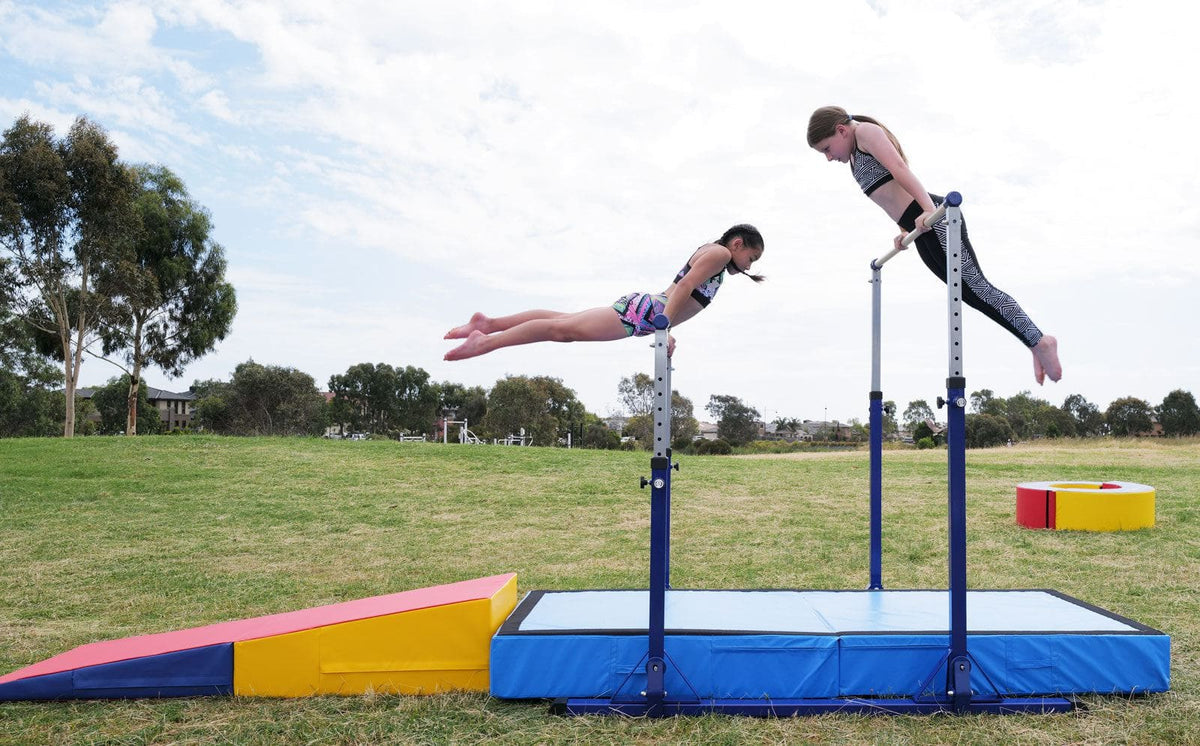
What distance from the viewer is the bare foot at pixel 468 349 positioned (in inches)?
174

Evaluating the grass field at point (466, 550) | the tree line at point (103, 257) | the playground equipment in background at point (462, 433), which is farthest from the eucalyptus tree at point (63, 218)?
the playground equipment in background at point (462, 433)

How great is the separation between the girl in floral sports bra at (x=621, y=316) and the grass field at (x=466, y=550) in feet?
6.26

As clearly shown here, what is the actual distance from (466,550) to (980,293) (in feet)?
21.1

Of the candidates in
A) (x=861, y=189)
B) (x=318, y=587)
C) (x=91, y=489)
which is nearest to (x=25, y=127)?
(x=91, y=489)

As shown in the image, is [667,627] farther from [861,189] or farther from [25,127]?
[25,127]

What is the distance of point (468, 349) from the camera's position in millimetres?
4453

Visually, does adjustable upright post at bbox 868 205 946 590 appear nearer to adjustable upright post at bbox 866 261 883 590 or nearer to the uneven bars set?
adjustable upright post at bbox 866 261 883 590

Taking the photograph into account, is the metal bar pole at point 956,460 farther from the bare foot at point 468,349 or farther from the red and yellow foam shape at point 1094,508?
the red and yellow foam shape at point 1094,508

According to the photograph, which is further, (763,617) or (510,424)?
(510,424)

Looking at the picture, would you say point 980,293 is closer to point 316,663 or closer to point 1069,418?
point 316,663

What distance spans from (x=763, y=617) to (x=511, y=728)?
1418 millimetres

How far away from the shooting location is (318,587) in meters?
7.19

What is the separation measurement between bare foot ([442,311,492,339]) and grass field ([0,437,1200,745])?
1.97 meters

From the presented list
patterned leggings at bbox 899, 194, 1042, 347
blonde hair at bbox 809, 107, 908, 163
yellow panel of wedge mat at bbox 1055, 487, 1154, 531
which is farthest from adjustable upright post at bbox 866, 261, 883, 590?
yellow panel of wedge mat at bbox 1055, 487, 1154, 531
